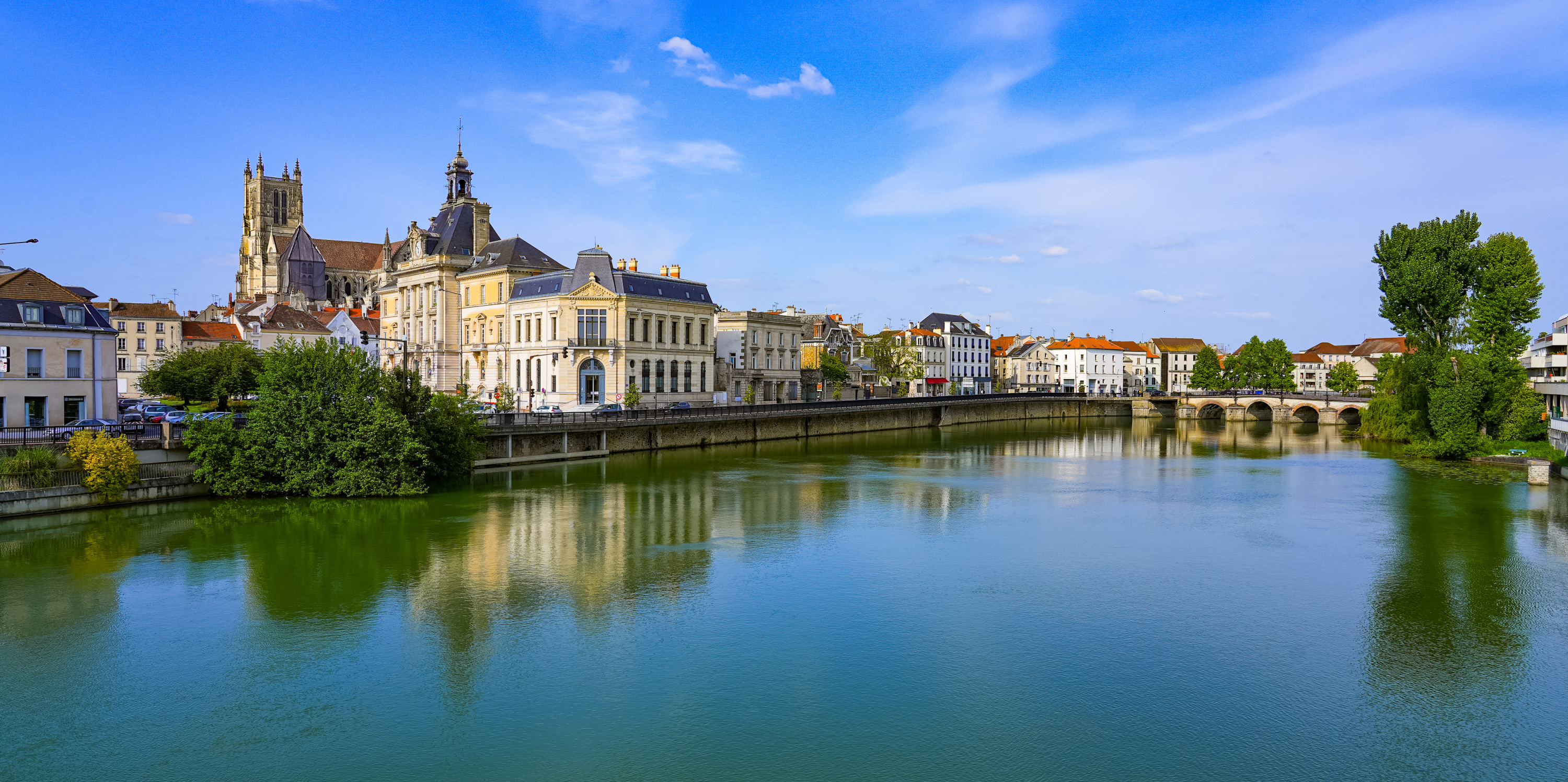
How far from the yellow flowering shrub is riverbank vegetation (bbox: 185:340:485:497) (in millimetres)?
2123

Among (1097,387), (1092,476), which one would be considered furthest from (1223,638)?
(1097,387)

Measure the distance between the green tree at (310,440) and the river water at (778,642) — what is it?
1.25 meters

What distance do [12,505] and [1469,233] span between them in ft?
205

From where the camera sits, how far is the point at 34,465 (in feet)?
Result: 88.1

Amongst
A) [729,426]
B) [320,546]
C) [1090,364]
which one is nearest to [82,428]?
[320,546]

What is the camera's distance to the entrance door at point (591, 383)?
56656mm

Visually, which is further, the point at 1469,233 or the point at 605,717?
the point at 1469,233

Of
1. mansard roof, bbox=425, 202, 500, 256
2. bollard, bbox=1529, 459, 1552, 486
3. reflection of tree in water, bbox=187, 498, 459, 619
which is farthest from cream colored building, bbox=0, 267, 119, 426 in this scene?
bollard, bbox=1529, 459, 1552, 486

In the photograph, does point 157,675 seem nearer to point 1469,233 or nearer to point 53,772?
point 53,772

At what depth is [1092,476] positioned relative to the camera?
43.8 metres

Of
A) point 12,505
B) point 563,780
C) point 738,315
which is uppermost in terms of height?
point 738,315

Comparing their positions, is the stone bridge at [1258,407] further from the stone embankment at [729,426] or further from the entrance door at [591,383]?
the entrance door at [591,383]

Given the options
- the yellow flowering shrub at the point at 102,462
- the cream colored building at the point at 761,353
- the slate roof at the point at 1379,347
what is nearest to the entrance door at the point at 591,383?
the cream colored building at the point at 761,353

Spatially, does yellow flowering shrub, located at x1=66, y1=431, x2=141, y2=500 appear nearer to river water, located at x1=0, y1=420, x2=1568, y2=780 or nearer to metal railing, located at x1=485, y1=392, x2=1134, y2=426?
river water, located at x1=0, y1=420, x2=1568, y2=780
